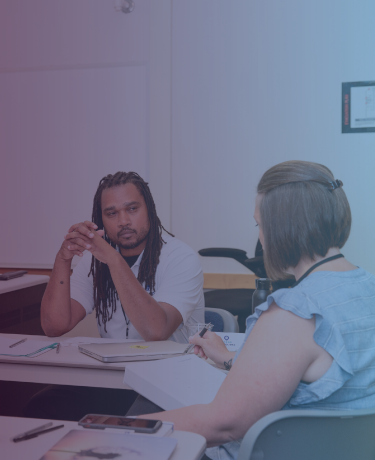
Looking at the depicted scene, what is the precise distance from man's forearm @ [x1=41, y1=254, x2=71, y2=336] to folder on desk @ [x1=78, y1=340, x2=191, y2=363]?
350mm

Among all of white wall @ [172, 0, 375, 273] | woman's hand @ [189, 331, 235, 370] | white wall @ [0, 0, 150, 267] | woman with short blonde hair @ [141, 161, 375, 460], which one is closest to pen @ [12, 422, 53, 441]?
woman with short blonde hair @ [141, 161, 375, 460]

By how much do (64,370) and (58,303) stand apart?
504mm

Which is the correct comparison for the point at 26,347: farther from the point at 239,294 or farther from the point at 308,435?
the point at 239,294

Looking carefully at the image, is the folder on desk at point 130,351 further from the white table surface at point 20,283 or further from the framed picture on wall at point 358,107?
the framed picture on wall at point 358,107

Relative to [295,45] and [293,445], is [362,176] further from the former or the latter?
[293,445]

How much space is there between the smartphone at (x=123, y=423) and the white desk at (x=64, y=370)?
468mm

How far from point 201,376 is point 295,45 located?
8.40ft

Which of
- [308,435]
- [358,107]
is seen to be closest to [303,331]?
[308,435]

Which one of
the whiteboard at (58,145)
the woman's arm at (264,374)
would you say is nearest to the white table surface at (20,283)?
the whiteboard at (58,145)

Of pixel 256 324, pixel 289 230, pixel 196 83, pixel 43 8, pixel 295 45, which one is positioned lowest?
pixel 256 324

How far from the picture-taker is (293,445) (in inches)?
31.3

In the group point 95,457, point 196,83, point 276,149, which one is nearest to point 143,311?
point 95,457

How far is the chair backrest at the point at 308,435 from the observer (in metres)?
0.77

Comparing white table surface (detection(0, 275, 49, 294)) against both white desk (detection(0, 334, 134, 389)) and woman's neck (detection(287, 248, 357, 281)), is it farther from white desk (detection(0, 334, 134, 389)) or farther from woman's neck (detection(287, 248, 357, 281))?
woman's neck (detection(287, 248, 357, 281))
